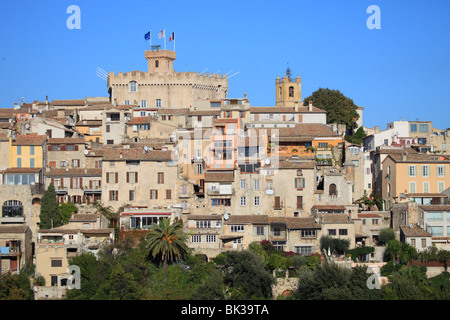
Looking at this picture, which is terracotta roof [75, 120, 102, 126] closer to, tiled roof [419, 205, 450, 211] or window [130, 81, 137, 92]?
window [130, 81, 137, 92]

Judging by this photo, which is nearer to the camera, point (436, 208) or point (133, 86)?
point (436, 208)

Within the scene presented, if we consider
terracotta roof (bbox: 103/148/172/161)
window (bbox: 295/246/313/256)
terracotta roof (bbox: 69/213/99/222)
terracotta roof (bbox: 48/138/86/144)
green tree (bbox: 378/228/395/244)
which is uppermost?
terracotta roof (bbox: 48/138/86/144)

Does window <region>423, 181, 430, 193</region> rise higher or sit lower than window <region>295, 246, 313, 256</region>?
higher

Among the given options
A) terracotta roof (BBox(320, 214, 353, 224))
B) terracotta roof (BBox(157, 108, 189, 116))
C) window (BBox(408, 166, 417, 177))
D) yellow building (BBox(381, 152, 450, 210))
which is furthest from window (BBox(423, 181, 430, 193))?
terracotta roof (BBox(157, 108, 189, 116))

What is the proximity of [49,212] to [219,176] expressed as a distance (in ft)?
44.9

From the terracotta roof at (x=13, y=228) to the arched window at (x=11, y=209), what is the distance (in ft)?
6.33

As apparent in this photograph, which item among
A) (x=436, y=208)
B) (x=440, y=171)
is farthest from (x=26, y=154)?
(x=440, y=171)

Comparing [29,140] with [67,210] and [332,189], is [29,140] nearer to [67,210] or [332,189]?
[67,210]

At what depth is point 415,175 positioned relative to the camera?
236ft

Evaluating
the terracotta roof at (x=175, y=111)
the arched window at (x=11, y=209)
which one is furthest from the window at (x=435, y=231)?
the arched window at (x=11, y=209)

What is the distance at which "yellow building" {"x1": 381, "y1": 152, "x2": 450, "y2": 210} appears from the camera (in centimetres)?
7162

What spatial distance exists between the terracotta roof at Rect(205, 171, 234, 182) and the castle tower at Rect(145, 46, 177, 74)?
29018 mm

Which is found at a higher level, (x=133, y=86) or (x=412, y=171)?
(x=133, y=86)

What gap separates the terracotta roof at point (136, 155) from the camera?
7038 cm
